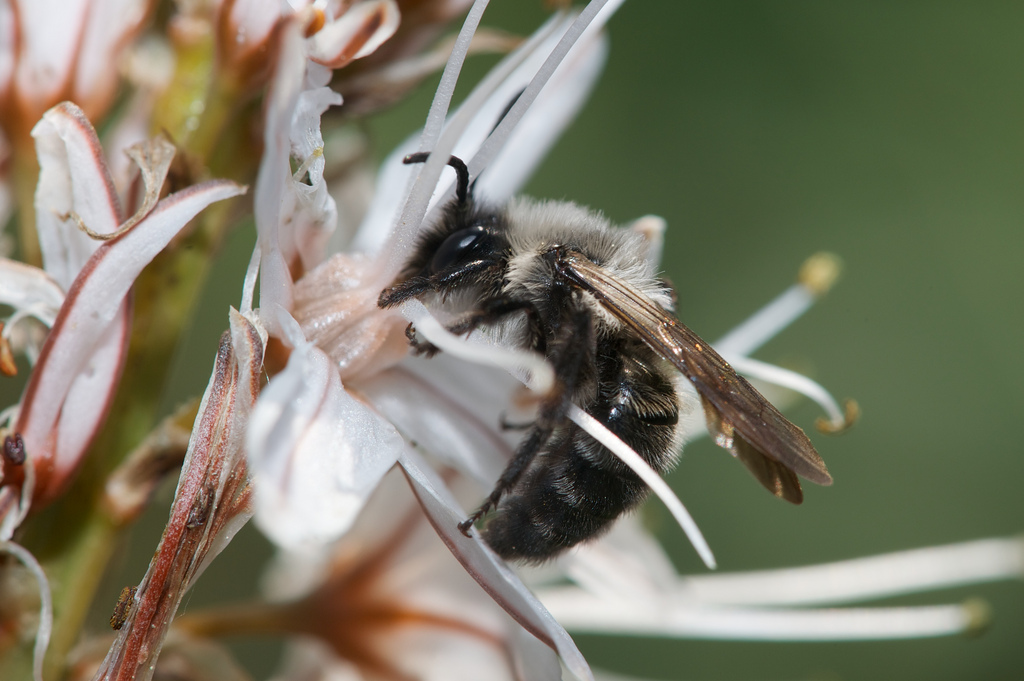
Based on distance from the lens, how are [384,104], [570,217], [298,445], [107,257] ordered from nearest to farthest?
[298,445] → [107,257] → [570,217] → [384,104]

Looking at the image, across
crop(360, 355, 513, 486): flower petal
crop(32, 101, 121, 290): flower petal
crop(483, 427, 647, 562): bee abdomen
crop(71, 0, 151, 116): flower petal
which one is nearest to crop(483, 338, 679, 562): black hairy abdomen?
crop(483, 427, 647, 562): bee abdomen

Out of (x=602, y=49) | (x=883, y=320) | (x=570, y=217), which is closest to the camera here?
(x=570, y=217)

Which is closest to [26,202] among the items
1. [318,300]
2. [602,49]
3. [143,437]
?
[143,437]

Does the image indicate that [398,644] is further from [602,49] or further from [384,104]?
[602,49]

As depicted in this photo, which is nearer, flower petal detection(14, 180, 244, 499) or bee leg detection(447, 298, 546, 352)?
flower petal detection(14, 180, 244, 499)

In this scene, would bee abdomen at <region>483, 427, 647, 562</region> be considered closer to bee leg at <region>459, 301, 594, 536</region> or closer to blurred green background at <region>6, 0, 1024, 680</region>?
bee leg at <region>459, 301, 594, 536</region>

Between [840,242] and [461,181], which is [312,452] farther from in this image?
[840,242]

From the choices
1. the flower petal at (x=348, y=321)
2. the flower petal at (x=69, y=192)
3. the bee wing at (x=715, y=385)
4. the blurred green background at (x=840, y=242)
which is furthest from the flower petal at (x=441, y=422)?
the blurred green background at (x=840, y=242)

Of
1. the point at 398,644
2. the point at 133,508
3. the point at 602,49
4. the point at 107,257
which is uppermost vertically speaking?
the point at 602,49
